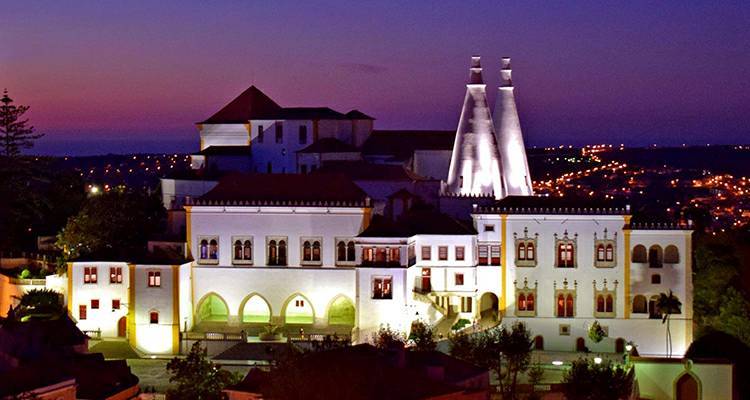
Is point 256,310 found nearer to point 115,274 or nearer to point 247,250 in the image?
point 247,250

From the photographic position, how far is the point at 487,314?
203 feet

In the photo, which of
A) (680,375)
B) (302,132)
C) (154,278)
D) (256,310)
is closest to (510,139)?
(302,132)

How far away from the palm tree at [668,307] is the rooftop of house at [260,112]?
19.2 m

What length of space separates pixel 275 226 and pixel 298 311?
3256 millimetres

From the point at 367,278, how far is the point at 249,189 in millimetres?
6788

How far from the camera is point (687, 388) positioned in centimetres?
4794

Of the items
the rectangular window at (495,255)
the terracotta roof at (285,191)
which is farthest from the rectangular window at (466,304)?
the terracotta roof at (285,191)

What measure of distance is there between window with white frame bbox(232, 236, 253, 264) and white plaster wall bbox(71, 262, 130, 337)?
158 inches

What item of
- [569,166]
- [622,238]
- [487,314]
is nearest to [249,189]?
[487,314]

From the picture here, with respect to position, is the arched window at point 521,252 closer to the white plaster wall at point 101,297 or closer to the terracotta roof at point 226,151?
the white plaster wall at point 101,297

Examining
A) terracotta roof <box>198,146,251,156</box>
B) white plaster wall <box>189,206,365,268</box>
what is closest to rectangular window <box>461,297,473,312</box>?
white plaster wall <box>189,206,365,268</box>

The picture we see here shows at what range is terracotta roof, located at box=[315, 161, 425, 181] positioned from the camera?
220 feet

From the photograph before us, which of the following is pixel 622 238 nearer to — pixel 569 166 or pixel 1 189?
pixel 1 189

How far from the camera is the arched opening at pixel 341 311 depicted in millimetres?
60719
